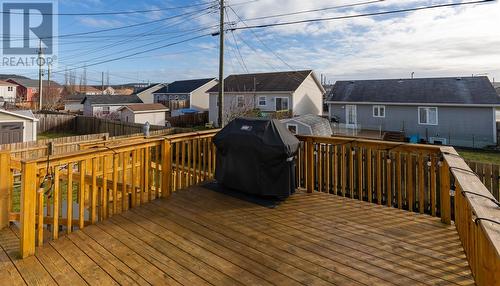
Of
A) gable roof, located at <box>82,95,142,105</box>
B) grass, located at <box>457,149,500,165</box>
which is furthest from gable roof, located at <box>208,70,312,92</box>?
gable roof, located at <box>82,95,142,105</box>

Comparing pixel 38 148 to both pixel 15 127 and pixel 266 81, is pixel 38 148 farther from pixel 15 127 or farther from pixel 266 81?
pixel 266 81

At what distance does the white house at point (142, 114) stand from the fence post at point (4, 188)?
961 inches

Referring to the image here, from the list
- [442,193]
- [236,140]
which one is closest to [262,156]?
[236,140]

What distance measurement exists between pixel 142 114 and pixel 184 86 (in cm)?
1155

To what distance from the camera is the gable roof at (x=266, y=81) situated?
1037 inches

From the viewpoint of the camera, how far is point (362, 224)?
357 centimetres

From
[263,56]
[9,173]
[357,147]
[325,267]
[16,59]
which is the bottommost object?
[325,267]

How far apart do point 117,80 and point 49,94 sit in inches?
1213

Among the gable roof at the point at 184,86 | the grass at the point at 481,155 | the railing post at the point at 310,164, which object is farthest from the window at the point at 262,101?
the railing post at the point at 310,164

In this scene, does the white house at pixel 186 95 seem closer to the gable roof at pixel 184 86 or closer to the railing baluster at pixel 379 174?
the gable roof at pixel 184 86

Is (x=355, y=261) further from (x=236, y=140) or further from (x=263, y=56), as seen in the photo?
(x=263, y=56)

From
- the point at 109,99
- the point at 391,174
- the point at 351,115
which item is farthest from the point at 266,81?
the point at 391,174

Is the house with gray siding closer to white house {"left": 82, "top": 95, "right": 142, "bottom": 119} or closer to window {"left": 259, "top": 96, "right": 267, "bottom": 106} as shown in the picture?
window {"left": 259, "top": 96, "right": 267, "bottom": 106}

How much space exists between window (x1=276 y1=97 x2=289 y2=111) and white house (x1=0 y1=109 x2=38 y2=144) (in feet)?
57.9
